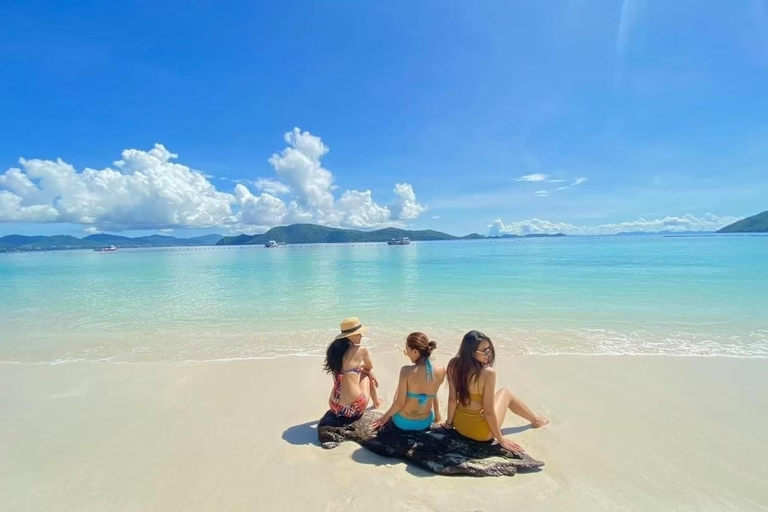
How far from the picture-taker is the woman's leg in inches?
170

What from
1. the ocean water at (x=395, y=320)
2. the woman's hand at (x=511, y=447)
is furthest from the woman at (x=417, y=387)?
the ocean water at (x=395, y=320)

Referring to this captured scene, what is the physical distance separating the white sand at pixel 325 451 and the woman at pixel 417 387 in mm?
536

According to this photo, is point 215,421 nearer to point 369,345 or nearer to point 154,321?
point 369,345

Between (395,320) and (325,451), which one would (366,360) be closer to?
(325,451)

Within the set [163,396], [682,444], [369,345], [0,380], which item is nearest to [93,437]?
[163,396]

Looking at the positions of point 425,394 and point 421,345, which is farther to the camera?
point 425,394

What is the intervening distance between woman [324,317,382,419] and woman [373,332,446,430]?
0.58 meters

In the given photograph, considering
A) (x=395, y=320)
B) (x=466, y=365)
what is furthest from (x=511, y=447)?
(x=395, y=320)

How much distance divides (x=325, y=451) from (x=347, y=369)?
38.6 inches

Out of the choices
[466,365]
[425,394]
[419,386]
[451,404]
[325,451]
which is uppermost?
[466,365]

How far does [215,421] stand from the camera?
16.9ft

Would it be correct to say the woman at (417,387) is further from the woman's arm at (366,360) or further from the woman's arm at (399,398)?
the woman's arm at (366,360)

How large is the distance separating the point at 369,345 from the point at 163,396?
466cm

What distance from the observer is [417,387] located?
415 cm
